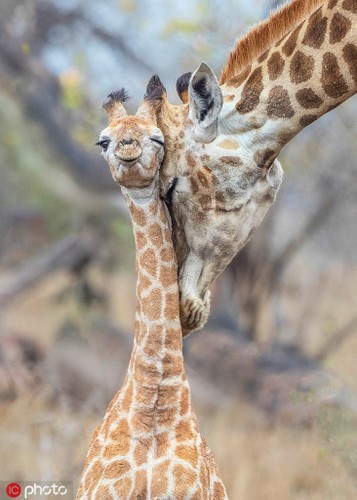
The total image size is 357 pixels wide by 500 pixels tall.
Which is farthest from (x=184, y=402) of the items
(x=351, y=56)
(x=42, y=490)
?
(x=42, y=490)

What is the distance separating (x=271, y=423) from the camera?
853 cm

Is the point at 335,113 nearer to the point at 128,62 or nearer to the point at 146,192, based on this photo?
the point at 128,62

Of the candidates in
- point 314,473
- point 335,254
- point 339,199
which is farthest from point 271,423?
point 335,254

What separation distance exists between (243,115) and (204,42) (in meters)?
6.92

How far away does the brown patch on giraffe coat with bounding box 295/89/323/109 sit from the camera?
3.26 meters

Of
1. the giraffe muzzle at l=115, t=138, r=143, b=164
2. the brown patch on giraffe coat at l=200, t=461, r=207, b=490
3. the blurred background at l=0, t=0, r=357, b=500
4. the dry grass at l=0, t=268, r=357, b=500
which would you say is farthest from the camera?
the blurred background at l=0, t=0, r=357, b=500

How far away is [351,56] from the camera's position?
321cm

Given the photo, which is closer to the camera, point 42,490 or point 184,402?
point 184,402

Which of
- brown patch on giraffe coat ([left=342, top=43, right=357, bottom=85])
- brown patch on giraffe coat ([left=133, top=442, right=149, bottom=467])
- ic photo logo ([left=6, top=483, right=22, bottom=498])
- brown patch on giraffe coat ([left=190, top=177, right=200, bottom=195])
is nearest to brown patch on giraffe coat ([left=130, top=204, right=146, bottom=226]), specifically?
brown patch on giraffe coat ([left=190, top=177, right=200, bottom=195])

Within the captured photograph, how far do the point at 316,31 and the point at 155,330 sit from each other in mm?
1234

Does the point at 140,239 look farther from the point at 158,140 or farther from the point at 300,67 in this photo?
the point at 300,67

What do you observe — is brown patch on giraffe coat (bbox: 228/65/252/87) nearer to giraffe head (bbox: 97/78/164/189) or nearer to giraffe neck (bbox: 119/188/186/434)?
giraffe head (bbox: 97/78/164/189)

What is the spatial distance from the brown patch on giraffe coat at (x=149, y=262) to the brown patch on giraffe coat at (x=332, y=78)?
868mm

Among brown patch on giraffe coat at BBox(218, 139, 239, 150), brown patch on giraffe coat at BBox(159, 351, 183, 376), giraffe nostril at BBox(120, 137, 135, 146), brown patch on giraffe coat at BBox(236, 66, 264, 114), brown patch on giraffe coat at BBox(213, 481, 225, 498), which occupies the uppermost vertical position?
brown patch on giraffe coat at BBox(236, 66, 264, 114)
